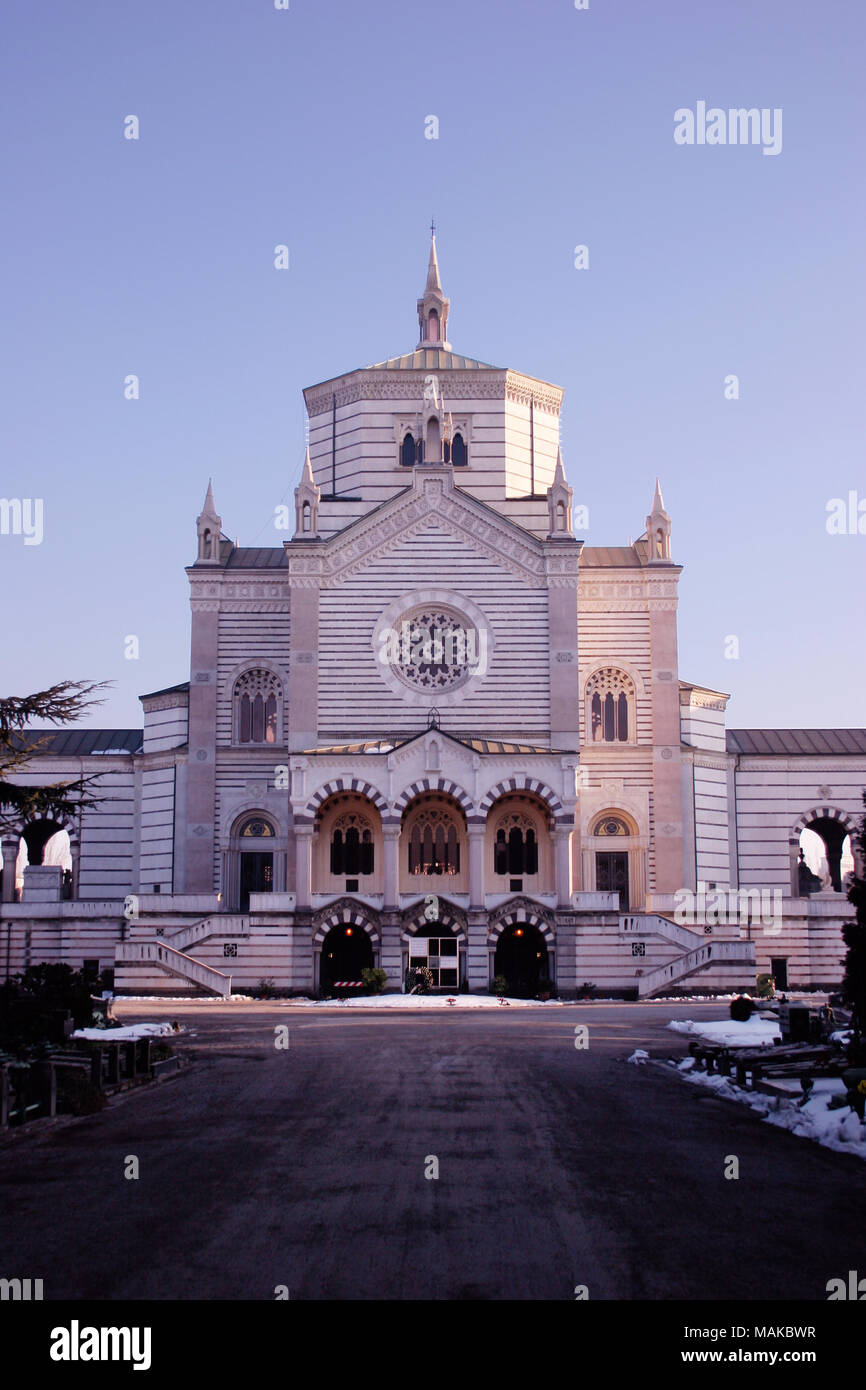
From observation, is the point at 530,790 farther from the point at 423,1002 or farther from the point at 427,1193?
the point at 427,1193

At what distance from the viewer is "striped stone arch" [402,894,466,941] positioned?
166ft

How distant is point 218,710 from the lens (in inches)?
2276

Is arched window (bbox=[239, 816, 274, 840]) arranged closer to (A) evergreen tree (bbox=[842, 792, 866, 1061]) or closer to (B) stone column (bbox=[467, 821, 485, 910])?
(B) stone column (bbox=[467, 821, 485, 910])

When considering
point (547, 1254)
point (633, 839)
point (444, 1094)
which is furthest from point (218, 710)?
point (547, 1254)

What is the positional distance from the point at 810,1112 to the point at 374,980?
98.4 feet

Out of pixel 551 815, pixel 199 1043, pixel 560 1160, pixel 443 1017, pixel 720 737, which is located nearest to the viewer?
pixel 560 1160

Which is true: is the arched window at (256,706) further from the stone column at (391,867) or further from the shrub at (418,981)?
the shrub at (418,981)

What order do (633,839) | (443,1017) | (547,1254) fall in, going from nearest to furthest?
(547,1254)
(443,1017)
(633,839)

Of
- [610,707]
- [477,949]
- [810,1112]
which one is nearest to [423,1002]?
[477,949]

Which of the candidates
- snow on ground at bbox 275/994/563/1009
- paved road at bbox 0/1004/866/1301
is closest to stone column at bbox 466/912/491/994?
snow on ground at bbox 275/994/563/1009

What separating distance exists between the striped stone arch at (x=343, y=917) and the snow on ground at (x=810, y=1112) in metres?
26.4

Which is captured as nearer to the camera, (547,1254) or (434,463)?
(547,1254)
